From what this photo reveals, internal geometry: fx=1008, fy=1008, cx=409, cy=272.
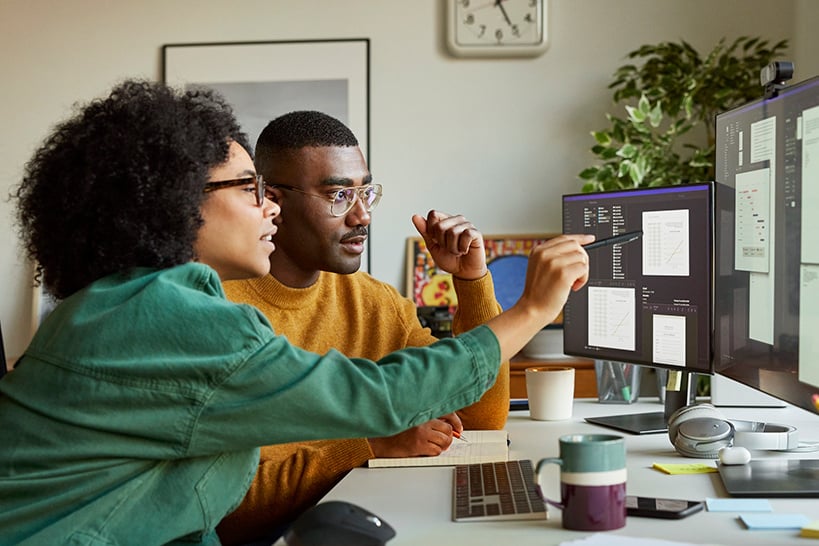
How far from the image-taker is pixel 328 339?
193 cm

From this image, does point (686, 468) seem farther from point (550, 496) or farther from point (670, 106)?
point (670, 106)

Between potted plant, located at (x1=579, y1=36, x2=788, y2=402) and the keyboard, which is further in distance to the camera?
potted plant, located at (x1=579, y1=36, x2=788, y2=402)

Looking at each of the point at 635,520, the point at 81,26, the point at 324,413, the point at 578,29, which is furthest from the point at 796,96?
the point at 81,26

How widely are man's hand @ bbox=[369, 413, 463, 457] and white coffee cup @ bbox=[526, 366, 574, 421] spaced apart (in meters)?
0.42

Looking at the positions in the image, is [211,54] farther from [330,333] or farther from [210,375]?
[210,375]

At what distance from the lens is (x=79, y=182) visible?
1.22 metres

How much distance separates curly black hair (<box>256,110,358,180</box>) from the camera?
2.03 metres

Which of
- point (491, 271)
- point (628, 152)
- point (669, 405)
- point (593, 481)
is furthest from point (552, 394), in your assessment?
point (491, 271)

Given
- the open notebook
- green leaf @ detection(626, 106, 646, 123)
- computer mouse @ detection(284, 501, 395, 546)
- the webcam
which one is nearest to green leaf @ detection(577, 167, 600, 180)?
green leaf @ detection(626, 106, 646, 123)

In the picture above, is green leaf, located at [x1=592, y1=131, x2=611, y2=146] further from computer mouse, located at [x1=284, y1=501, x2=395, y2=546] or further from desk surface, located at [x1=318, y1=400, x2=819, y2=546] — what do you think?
computer mouse, located at [x1=284, y1=501, x2=395, y2=546]

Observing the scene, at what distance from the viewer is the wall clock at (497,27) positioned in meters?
3.82

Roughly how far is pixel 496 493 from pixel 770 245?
53 cm

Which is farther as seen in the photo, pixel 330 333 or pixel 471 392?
pixel 330 333

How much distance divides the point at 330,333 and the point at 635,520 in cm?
90
